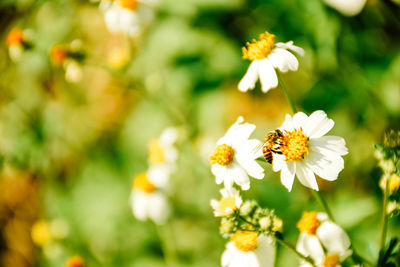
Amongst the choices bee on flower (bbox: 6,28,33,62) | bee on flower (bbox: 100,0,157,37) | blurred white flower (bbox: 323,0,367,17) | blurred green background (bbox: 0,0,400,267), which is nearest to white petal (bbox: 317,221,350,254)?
blurred green background (bbox: 0,0,400,267)

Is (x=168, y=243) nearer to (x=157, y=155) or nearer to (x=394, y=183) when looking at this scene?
(x=157, y=155)

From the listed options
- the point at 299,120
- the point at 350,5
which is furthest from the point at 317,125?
the point at 350,5

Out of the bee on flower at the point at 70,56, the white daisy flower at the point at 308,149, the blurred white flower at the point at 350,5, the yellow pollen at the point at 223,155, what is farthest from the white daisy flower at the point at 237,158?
the bee on flower at the point at 70,56

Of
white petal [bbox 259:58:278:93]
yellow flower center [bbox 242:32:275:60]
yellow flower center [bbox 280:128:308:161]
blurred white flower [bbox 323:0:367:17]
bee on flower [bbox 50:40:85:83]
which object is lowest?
yellow flower center [bbox 280:128:308:161]

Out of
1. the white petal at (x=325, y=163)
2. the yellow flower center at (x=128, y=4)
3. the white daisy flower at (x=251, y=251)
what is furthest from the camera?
the yellow flower center at (x=128, y=4)

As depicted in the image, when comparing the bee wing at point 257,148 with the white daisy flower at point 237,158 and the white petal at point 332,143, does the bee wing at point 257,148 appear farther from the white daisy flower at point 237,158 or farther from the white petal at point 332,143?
the white petal at point 332,143

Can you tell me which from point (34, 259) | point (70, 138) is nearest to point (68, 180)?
point (70, 138)

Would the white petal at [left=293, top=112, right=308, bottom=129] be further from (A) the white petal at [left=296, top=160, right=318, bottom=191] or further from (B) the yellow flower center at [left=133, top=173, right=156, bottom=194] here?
(B) the yellow flower center at [left=133, top=173, right=156, bottom=194]
